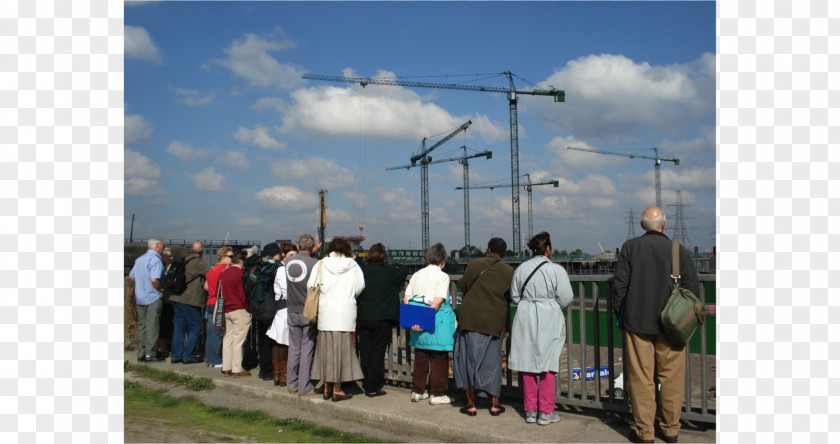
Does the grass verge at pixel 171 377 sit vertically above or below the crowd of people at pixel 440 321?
below

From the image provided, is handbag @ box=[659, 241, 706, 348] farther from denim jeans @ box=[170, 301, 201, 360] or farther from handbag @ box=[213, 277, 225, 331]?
denim jeans @ box=[170, 301, 201, 360]

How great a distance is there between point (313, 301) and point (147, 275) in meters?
4.33

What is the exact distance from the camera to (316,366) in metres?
6.63

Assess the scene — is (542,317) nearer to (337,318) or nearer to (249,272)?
(337,318)

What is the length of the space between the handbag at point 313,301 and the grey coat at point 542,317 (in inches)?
91.0

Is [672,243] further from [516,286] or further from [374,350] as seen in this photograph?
[374,350]

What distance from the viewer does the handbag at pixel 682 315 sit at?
4.54m

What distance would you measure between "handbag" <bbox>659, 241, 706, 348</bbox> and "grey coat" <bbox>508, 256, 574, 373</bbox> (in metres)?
0.94

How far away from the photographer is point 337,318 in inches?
255

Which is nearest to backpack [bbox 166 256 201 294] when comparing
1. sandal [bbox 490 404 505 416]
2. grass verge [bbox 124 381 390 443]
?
grass verge [bbox 124 381 390 443]

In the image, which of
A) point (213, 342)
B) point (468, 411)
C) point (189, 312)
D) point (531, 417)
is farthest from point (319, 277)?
point (189, 312)

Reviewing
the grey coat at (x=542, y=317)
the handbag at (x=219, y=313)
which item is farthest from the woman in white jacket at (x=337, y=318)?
the handbag at (x=219, y=313)

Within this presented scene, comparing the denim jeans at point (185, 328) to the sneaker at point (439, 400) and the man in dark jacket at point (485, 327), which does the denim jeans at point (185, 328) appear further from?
the man in dark jacket at point (485, 327)

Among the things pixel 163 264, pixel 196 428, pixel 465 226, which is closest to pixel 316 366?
pixel 196 428
